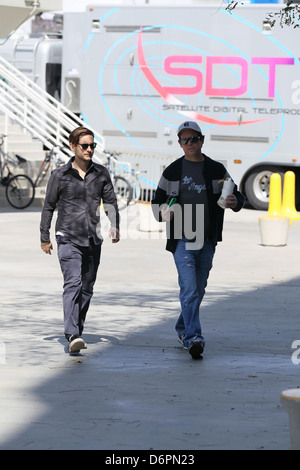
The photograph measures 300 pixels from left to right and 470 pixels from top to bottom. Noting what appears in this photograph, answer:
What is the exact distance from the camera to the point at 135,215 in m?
20.2

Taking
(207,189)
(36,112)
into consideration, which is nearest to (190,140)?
(207,189)

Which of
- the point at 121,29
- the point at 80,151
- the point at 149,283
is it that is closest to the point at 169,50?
A: the point at 121,29

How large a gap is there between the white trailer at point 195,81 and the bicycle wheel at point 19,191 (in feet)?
8.49

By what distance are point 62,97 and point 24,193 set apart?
3.48 m

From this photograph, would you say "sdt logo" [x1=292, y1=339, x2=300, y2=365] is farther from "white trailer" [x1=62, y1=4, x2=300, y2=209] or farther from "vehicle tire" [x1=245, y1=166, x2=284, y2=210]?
"vehicle tire" [x1=245, y1=166, x2=284, y2=210]

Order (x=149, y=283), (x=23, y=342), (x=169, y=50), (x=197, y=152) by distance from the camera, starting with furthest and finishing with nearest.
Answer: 1. (x=169, y=50)
2. (x=149, y=283)
3. (x=23, y=342)
4. (x=197, y=152)

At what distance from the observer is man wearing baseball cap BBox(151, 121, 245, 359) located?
796 centimetres

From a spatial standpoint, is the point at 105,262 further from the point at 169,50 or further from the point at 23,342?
the point at 169,50

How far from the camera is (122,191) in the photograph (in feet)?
70.5

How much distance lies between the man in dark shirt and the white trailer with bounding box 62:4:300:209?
509 inches

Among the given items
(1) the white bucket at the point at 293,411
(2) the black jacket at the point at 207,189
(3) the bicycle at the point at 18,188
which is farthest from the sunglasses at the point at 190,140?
(3) the bicycle at the point at 18,188

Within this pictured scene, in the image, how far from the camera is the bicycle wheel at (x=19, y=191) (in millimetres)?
20312

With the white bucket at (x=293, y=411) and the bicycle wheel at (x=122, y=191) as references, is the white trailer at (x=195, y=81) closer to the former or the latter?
the bicycle wheel at (x=122, y=191)

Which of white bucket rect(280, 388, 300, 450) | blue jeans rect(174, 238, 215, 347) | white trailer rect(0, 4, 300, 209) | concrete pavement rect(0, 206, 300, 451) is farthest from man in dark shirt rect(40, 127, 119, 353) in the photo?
white trailer rect(0, 4, 300, 209)
